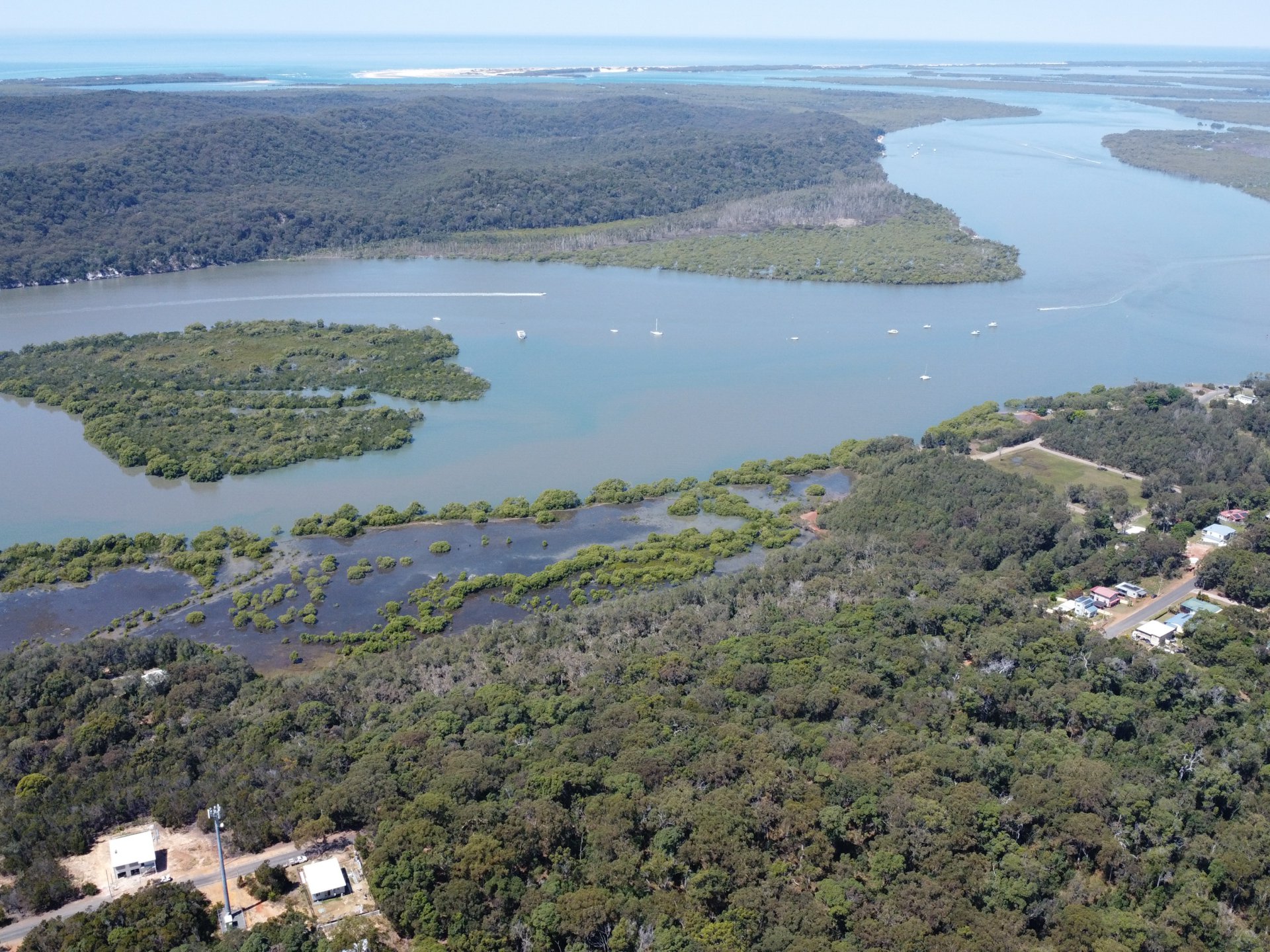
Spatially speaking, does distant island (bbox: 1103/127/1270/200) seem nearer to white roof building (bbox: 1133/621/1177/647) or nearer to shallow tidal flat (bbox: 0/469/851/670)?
white roof building (bbox: 1133/621/1177/647)

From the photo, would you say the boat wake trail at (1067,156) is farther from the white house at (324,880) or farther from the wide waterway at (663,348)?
the white house at (324,880)

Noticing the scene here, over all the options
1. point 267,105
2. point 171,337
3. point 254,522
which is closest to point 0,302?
point 171,337

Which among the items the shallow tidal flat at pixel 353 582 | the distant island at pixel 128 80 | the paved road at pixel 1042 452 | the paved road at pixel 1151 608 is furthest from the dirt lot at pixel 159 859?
the distant island at pixel 128 80

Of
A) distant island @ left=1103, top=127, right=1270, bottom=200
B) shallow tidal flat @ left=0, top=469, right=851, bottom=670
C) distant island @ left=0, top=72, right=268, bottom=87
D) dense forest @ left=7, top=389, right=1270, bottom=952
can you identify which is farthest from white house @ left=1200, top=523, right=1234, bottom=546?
distant island @ left=0, top=72, right=268, bottom=87

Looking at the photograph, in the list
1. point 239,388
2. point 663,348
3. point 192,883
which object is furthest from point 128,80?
point 192,883

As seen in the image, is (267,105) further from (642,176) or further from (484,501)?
(484,501)
